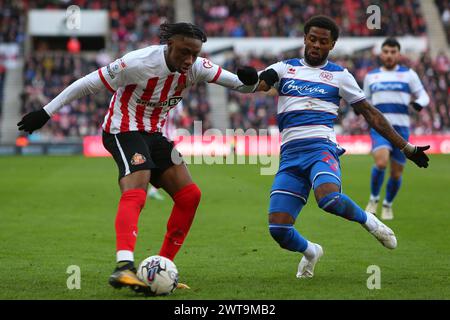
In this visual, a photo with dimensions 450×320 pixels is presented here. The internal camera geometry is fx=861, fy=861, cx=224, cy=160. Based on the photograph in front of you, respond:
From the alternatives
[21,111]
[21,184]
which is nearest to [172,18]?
[21,111]

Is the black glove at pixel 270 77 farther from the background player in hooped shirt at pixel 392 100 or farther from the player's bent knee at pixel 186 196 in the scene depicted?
the background player in hooped shirt at pixel 392 100

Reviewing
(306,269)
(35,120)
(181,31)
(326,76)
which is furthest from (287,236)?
(35,120)

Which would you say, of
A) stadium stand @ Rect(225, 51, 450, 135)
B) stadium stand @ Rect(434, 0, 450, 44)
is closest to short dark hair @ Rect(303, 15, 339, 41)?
stadium stand @ Rect(225, 51, 450, 135)

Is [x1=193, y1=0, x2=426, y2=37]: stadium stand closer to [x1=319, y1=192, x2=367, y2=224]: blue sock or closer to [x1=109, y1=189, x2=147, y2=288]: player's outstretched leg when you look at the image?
[x1=319, y1=192, x2=367, y2=224]: blue sock

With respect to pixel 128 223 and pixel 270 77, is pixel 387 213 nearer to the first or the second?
pixel 270 77

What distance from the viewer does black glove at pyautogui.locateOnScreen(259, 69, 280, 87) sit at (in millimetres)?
8117

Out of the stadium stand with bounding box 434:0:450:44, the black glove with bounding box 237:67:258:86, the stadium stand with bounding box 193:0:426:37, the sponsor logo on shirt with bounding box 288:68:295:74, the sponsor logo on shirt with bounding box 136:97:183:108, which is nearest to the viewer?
the sponsor logo on shirt with bounding box 136:97:183:108

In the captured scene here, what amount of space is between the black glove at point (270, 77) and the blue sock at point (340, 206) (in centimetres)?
125

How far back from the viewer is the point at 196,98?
38.0 m

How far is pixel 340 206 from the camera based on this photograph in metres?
7.68

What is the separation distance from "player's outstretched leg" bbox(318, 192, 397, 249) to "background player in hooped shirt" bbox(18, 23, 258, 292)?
1197 millimetres

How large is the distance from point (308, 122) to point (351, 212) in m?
0.97

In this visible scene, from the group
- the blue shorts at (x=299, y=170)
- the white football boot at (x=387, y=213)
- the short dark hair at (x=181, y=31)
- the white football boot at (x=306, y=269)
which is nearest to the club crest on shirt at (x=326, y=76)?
the blue shorts at (x=299, y=170)
